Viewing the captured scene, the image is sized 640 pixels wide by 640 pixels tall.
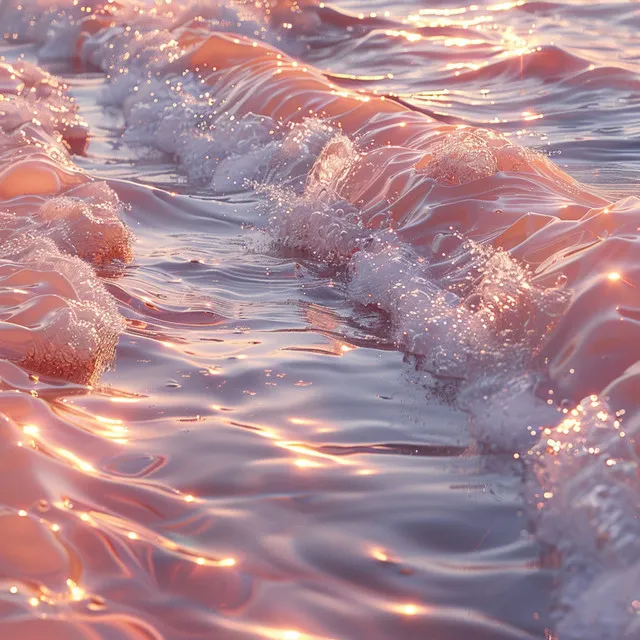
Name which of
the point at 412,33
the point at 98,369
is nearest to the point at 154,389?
the point at 98,369

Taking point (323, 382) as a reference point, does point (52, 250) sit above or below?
above

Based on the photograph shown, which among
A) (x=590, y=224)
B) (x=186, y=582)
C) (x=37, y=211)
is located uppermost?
(x=590, y=224)

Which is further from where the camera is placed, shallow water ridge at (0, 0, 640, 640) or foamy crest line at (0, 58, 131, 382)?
foamy crest line at (0, 58, 131, 382)

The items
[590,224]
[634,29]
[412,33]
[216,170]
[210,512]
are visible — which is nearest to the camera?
[210,512]

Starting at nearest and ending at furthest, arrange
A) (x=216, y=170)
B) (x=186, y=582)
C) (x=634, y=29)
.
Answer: (x=186, y=582)
(x=216, y=170)
(x=634, y=29)

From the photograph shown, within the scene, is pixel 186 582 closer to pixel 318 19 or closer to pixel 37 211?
pixel 37 211

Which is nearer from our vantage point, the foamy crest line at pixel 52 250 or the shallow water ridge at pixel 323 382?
the shallow water ridge at pixel 323 382

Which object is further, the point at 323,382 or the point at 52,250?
the point at 52,250

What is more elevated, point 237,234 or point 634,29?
point 634,29
